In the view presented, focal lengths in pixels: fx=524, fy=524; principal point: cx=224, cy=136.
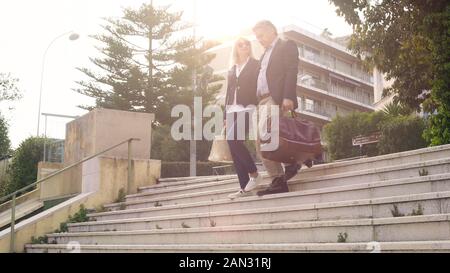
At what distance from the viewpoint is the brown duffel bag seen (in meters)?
5.38

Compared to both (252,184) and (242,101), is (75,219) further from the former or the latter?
(242,101)

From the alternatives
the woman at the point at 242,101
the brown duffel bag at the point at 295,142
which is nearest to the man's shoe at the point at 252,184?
the woman at the point at 242,101

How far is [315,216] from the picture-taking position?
4832 millimetres

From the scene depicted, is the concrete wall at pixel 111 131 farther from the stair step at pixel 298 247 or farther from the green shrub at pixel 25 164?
the green shrub at pixel 25 164

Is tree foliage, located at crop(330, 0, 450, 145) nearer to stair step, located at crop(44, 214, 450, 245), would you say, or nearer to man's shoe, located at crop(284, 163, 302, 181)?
man's shoe, located at crop(284, 163, 302, 181)

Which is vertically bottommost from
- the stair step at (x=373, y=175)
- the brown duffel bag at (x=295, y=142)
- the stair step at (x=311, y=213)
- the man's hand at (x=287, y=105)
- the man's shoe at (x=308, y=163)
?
the stair step at (x=311, y=213)

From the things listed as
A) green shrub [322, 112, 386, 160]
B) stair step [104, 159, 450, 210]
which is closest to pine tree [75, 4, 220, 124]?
green shrub [322, 112, 386, 160]

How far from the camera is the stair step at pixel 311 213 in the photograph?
4125 mm

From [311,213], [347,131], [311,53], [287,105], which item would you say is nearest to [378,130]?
[347,131]

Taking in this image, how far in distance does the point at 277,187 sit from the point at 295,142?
57 centimetres

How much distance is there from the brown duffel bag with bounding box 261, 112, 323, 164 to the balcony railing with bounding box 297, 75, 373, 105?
40.3m

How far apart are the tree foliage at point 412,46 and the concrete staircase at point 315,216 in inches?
156

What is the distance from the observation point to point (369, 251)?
3736 millimetres
